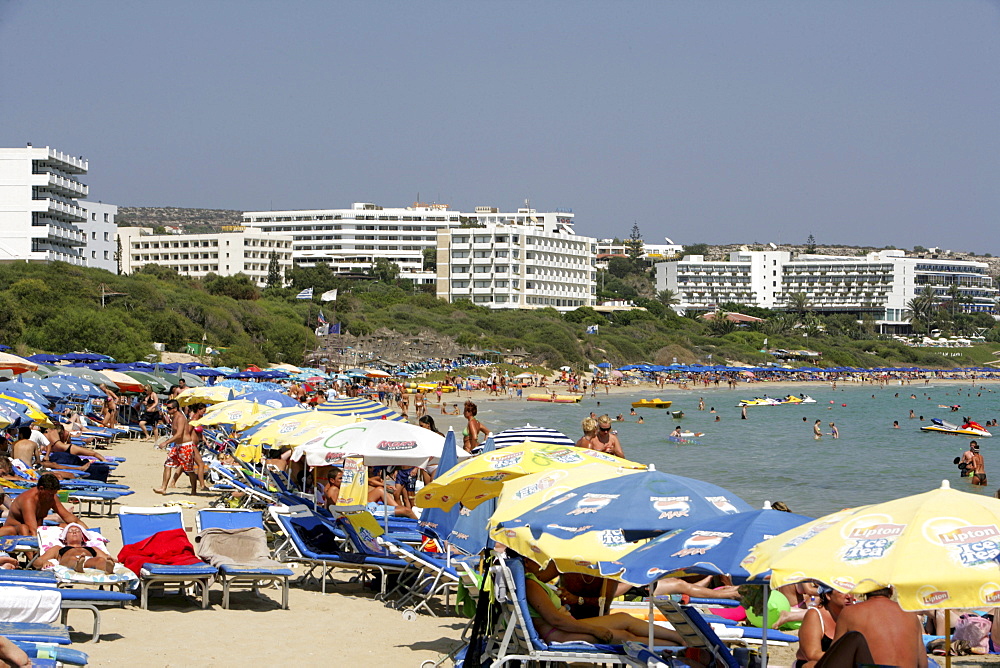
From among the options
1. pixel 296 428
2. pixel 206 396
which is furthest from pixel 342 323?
pixel 296 428

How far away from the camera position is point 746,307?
5679 inches

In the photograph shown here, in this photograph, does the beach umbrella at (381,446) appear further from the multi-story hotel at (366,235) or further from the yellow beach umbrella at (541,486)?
the multi-story hotel at (366,235)

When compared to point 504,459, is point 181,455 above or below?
below

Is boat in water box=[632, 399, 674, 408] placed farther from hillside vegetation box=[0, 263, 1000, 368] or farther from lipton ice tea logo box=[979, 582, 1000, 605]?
lipton ice tea logo box=[979, 582, 1000, 605]

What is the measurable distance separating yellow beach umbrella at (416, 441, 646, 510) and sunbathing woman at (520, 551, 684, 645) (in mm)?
2101

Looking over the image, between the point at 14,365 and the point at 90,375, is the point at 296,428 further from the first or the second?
the point at 14,365

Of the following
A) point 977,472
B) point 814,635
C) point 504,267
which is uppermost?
point 504,267

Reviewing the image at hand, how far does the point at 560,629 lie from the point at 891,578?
2260 mm

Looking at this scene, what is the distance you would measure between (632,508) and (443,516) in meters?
3.54

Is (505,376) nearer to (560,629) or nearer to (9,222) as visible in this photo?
(9,222)

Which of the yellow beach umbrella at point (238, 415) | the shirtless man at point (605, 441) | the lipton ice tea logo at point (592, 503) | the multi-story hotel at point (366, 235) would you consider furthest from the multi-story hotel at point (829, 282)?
the lipton ice tea logo at point (592, 503)

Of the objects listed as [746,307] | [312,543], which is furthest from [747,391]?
[312,543]

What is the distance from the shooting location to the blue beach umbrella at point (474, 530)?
8.69m

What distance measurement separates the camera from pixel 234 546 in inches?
346
